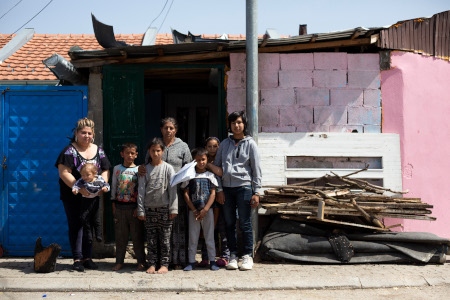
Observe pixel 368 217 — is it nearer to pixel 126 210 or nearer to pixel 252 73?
pixel 252 73

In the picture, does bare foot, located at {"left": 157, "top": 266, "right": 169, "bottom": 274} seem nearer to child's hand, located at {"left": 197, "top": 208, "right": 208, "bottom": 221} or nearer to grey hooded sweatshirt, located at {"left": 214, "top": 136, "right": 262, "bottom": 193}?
child's hand, located at {"left": 197, "top": 208, "right": 208, "bottom": 221}

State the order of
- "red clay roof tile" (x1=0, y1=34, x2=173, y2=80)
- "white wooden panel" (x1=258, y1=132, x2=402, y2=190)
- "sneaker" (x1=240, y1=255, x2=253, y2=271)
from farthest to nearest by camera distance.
→ "red clay roof tile" (x1=0, y1=34, x2=173, y2=80) → "white wooden panel" (x1=258, y1=132, x2=402, y2=190) → "sneaker" (x1=240, y1=255, x2=253, y2=271)

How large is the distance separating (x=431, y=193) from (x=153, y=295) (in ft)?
14.4

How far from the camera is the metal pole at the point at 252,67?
22.7 ft

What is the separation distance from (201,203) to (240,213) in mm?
506

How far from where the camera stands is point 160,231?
20.7ft

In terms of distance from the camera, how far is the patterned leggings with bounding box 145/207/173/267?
6.25 m

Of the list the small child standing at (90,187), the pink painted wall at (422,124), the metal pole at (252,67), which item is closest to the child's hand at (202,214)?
the small child standing at (90,187)

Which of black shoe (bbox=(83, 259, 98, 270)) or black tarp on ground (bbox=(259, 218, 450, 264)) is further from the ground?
black tarp on ground (bbox=(259, 218, 450, 264))

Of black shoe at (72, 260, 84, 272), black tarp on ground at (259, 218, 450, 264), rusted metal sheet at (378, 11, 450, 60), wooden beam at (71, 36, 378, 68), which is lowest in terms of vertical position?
black shoe at (72, 260, 84, 272)

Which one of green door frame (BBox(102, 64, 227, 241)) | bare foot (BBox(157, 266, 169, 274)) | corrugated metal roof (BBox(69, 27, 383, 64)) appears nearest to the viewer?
bare foot (BBox(157, 266, 169, 274))

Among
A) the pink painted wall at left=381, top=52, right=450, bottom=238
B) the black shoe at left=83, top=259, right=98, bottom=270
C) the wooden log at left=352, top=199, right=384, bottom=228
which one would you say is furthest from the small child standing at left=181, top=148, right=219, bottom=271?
the pink painted wall at left=381, top=52, right=450, bottom=238

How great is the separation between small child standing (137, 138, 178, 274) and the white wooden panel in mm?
1586

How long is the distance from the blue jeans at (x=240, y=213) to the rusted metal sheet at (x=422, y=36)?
2.97 meters
